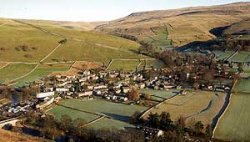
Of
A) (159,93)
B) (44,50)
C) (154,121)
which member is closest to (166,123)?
(154,121)

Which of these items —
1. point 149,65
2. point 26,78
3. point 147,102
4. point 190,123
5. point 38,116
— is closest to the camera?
point 190,123

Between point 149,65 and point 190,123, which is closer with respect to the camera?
point 190,123

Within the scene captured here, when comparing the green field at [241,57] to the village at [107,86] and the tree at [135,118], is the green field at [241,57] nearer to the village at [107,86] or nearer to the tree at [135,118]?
the village at [107,86]

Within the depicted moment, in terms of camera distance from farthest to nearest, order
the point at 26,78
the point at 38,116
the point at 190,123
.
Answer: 1. the point at 26,78
2. the point at 38,116
3. the point at 190,123

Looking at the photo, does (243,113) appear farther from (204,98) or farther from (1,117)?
(1,117)

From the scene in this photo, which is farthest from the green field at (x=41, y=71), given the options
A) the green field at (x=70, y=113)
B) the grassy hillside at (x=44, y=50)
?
the green field at (x=70, y=113)

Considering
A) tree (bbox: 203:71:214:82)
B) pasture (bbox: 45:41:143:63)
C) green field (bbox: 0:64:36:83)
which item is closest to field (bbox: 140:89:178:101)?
tree (bbox: 203:71:214:82)

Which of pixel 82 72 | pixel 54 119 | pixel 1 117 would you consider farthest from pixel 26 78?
pixel 54 119
